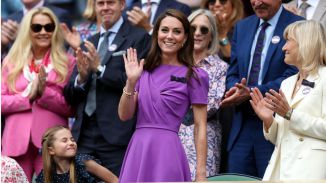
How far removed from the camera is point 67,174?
8516mm

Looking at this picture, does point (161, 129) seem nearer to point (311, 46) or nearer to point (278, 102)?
point (278, 102)

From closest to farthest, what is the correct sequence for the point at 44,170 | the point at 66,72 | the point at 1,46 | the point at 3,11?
the point at 44,170
the point at 66,72
the point at 1,46
the point at 3,11

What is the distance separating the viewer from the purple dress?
320 inches

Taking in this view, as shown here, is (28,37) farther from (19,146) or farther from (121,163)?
(121,163)

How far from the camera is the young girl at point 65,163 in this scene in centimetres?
851

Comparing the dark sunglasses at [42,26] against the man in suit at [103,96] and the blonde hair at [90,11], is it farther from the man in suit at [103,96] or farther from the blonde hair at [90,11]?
the blonde hair at [90,11]

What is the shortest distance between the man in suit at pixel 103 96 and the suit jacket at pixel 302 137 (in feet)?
4.70

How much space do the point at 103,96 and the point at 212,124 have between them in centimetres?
98

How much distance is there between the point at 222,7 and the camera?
1028cm

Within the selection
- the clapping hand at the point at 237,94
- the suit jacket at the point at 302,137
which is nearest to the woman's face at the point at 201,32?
the clapping hand at the point at 237,94

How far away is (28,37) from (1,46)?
2.30 feet

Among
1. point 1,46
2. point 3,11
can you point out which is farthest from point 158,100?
point 3,11

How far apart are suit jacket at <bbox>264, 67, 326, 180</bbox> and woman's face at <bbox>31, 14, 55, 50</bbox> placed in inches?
101

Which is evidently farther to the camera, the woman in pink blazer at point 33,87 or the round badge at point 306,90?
the woman in pink blazer at point 33,87
